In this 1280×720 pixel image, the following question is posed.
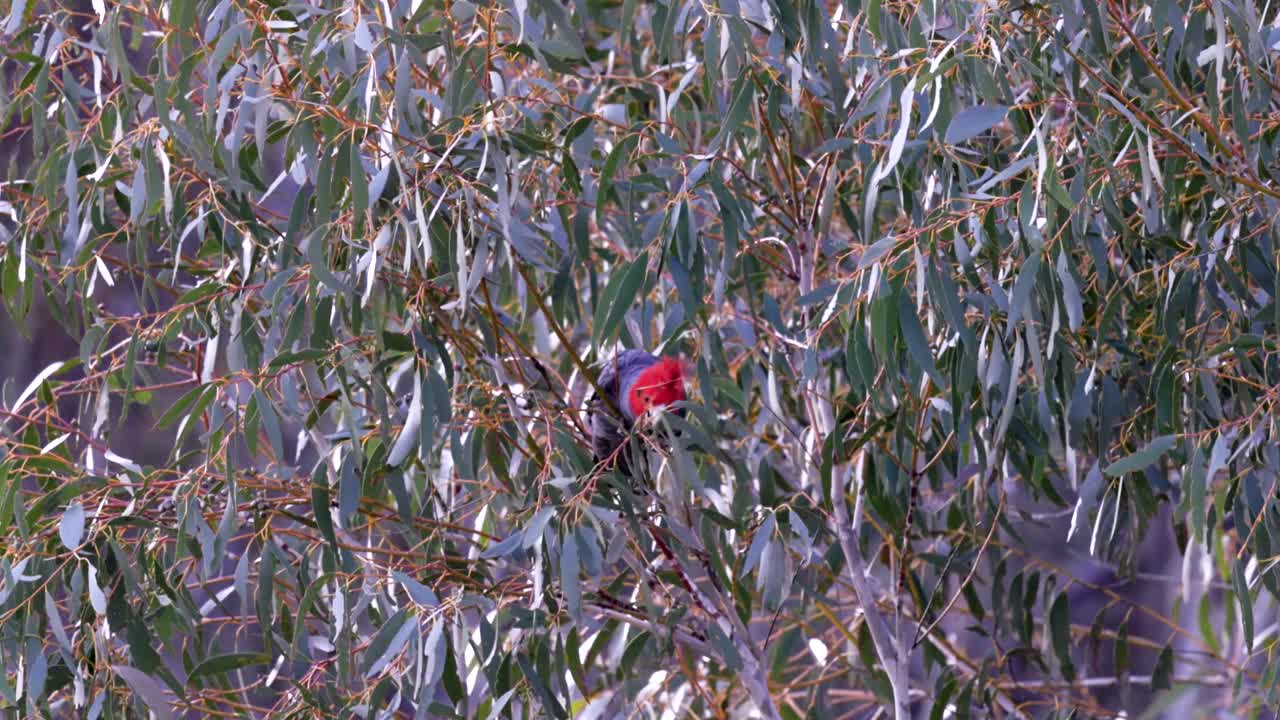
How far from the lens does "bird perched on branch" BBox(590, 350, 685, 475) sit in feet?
6.03

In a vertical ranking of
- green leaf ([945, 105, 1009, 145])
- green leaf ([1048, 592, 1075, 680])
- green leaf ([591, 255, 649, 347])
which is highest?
green leaf ([945, 105, 1009, 145])

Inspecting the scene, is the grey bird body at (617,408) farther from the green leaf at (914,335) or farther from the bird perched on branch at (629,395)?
the green leaf at (914,335)

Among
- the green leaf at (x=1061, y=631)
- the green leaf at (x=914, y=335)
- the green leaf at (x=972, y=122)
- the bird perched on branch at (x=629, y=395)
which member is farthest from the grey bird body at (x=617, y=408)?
the green leaf at (x=1061, y=631)

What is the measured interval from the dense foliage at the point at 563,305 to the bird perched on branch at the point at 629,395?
0.04 m

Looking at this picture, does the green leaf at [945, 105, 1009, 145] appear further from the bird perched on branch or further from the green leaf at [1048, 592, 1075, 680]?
the green leaf at [1048, 592, 1075, 680]

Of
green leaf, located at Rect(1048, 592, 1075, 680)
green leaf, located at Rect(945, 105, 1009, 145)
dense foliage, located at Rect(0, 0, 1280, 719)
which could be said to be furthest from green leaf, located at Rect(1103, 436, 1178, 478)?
green leaf, located at Rect(1048, 592, 1075, 680)

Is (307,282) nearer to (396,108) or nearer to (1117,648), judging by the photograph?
(396,108)

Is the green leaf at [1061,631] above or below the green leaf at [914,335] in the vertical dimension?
below

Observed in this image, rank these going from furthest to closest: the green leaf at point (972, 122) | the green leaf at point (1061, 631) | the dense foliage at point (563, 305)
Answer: the green leaf at point (1061, 631) → the dense foliage at point (563, 305) → the green leaf at point (972, 122)

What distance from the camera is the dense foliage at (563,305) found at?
1.58 m

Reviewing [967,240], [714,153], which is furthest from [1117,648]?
[714,153]

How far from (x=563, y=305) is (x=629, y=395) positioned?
0.63 feet

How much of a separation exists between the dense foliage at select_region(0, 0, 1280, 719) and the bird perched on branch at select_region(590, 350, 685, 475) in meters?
0.04

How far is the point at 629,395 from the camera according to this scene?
187 cm
